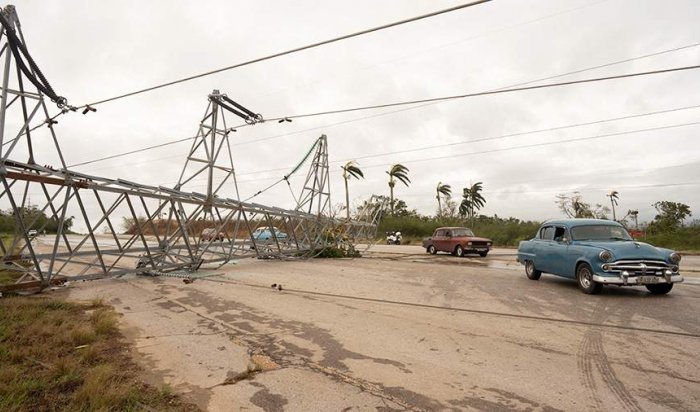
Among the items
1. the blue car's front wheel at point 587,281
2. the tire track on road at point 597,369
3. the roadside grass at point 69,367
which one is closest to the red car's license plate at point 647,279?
the blue car's front wheel at point 587,281

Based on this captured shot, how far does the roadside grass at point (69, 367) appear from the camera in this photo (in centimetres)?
336

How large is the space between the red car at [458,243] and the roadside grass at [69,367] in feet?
59.9

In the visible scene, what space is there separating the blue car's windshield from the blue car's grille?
1.32 metres

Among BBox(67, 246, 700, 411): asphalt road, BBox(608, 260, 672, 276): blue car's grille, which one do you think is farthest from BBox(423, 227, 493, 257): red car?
BBox(608, 260, 672, 276): blue car's grille

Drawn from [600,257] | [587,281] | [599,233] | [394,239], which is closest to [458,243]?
[599,233]

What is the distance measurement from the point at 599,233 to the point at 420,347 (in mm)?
7241

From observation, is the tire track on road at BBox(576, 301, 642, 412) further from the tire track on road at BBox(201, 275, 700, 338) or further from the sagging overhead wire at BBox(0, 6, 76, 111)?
the sagging overhead wire at BBox(0, 6, 76, 111)

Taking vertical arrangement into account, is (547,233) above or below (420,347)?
above

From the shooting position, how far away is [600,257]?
8633mm

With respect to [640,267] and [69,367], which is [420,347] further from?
[640,267]

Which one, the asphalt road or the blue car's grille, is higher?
the blue car's grille

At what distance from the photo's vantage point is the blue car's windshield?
982 centimetres

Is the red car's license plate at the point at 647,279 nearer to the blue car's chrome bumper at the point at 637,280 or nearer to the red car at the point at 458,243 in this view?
the blue car's chrome bumper at the point at 637,280

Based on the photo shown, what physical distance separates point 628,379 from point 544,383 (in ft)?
3.16
